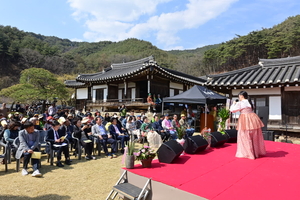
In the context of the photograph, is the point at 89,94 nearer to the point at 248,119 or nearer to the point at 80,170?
the point at 80,170

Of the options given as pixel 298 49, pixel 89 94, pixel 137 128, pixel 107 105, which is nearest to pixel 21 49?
pixel 89 94

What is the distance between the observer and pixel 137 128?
8398mm

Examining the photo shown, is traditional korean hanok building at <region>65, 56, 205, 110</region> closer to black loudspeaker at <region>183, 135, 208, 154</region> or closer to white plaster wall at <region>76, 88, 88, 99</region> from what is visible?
white plaster wall at <region>76, 88, 88, 99</region>

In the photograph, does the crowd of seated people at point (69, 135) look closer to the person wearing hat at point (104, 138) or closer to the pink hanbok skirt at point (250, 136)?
the person wearing hat at point (104, 138)

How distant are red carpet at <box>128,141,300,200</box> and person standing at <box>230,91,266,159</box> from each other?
0.20 meters

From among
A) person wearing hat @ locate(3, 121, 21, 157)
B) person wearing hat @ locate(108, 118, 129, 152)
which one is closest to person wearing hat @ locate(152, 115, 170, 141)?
person wearing hat @ locate(108, 118, 129, 152)

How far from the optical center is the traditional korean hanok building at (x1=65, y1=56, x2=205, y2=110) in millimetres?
14750

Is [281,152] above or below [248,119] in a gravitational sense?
below

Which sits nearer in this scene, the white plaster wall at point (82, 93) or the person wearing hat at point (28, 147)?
the person wearing hat at point (28, 147)

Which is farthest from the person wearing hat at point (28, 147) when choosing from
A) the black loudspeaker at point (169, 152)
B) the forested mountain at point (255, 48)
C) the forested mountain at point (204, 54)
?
the forested mountain at point (255, 48)

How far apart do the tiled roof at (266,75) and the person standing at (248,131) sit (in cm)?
465

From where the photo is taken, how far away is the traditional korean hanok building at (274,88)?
7.87 metres

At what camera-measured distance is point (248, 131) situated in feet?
13.4

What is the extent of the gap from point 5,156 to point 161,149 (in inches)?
147
